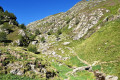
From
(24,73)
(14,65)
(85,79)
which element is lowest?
(85,79)

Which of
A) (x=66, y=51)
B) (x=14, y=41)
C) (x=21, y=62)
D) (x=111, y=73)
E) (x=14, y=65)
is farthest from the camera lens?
(x=14, y=41)

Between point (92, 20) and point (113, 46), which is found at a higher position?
point (92, 20)

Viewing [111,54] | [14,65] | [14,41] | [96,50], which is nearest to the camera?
[14,65]

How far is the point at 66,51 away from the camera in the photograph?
54062mm

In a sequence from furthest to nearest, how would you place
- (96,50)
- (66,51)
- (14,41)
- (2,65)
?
1. (14,41)
2. (66,51)
3. (96,50)
4. (2,65)

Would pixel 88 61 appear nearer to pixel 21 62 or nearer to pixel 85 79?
pixel 85 79

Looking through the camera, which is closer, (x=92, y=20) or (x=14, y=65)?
(x=14, y=65)

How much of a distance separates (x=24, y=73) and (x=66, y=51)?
37357 mm

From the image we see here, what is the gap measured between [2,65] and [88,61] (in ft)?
107

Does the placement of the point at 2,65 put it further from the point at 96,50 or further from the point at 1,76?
the point at 96,50

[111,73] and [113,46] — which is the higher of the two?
[113,46]

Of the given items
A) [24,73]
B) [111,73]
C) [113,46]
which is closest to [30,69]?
[24,73]

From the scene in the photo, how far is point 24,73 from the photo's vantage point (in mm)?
18688

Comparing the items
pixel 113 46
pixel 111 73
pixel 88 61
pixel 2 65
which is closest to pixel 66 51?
pixel 88 61
